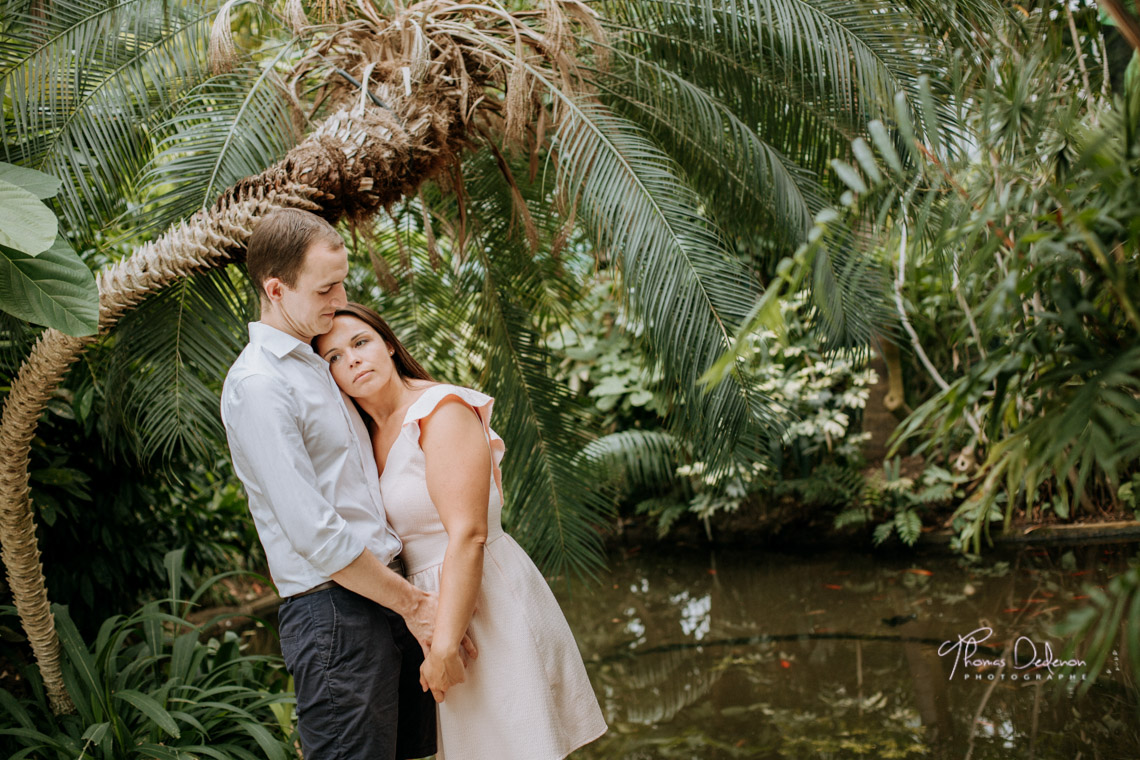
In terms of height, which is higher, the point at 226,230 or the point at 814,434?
the point at 226,230

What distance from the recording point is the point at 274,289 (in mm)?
2092

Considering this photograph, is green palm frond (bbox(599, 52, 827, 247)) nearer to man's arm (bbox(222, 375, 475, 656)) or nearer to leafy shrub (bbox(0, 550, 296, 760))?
man's arm (bbox(222, 375, 475, 656))

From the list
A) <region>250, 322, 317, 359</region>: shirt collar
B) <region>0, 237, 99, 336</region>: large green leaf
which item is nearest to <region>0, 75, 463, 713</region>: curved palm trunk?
<region>0, 237, 99, 336</region>: large green leaf

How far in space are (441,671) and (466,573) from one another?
0.78 ft

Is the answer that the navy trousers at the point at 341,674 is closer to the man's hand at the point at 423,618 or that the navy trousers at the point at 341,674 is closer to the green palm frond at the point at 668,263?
the man's hand at the point at 423,618

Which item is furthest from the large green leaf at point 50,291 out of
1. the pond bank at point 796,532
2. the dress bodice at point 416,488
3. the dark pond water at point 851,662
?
the pond bank at point 796,532

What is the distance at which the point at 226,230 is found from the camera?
2.76m

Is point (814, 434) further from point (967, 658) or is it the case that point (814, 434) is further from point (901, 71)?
point (901, 71)

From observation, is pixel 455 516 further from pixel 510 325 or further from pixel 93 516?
pixel 93 516

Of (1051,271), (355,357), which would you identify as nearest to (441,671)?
(355,357)

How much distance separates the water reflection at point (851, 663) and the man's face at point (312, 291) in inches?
96.7

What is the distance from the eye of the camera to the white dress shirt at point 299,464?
1.88m

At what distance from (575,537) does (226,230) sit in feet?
6.35

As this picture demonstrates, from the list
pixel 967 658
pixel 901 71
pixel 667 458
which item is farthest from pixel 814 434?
pixel 901 71
